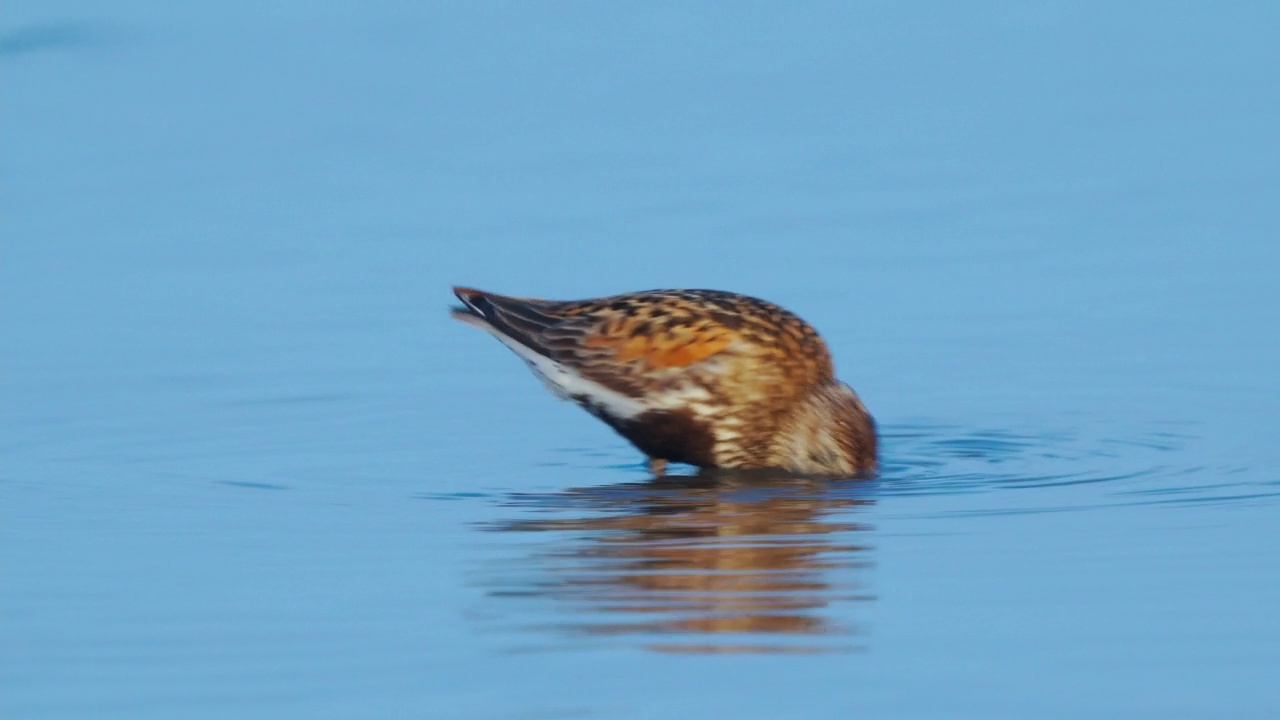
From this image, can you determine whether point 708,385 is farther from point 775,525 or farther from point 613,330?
point 775,525

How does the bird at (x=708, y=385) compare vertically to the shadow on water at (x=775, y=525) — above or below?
above

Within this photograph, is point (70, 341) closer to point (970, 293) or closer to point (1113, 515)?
point (970, 293)

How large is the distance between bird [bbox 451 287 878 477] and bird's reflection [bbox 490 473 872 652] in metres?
0.17

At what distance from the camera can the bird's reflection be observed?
838cm

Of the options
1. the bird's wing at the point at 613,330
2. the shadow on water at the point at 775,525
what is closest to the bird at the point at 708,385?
the bird's wing at the point at 613,330

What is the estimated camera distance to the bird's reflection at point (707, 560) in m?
8.38

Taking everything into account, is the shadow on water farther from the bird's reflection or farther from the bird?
the bird

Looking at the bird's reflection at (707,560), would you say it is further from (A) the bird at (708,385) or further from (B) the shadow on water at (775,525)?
(A) the bird at (708,385)

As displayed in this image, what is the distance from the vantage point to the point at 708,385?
12000 millimetres

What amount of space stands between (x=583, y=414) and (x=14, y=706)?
6.14 meters

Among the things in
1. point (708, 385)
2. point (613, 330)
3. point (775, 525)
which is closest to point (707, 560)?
point (775, 525)

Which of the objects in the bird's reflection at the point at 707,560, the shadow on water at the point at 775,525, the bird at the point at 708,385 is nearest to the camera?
A: the bird's reflection at the point at 707,560

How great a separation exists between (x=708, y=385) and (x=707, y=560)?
245 centimetres

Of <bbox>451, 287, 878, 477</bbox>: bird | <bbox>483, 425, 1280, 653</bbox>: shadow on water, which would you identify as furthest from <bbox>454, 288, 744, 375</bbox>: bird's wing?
<bbox>483, 425, 1280, 653</bbox>: shadow on water
